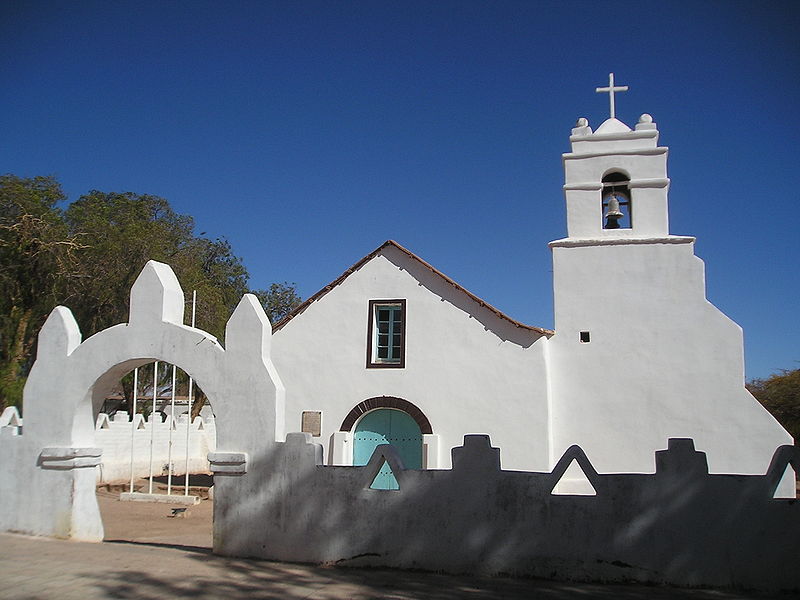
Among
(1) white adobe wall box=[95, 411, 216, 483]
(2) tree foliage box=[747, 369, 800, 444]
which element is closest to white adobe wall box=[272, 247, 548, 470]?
(1) white adobe wall box=[95, 411, 216, 483]

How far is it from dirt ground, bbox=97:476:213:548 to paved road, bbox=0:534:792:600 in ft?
6.55

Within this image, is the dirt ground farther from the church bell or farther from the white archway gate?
the church bell

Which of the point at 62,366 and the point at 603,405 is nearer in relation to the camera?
the point at 62,366

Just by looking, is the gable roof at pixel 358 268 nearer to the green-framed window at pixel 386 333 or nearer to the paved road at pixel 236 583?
the green-framed window at pixel 386 333

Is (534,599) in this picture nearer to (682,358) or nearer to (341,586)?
(341,586)

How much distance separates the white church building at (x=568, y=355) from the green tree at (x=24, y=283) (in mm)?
6419

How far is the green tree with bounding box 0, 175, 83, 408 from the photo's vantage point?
15780mm

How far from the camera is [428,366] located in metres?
13.8

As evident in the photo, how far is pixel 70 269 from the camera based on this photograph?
66.0 ft

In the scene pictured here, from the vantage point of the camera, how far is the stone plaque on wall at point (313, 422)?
14.0 m

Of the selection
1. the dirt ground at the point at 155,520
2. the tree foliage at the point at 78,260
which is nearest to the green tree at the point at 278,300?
the tree foliage at the point at 78,260

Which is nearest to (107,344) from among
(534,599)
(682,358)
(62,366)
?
(62,366)

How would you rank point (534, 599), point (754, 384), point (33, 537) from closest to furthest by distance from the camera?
point (534, 599) → point (33, 537) → point (754, 384)

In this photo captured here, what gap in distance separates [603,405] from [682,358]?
177cm
